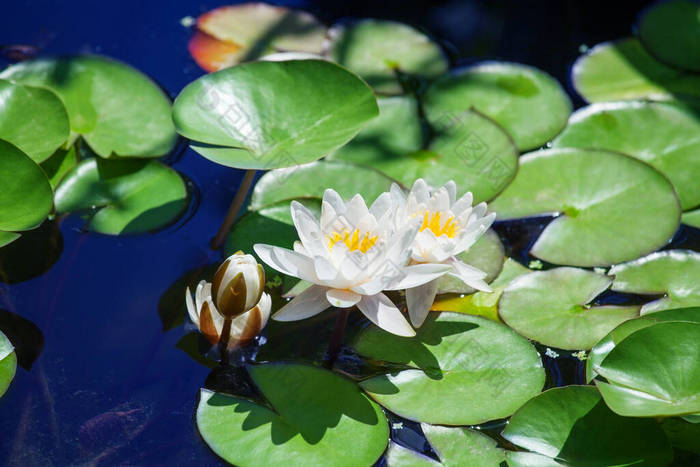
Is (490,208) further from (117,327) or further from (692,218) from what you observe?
(117,327)

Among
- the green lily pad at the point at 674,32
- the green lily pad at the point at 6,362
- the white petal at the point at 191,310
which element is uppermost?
the green lily pad at the point at 674,32

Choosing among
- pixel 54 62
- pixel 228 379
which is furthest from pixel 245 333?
pixel 54 62

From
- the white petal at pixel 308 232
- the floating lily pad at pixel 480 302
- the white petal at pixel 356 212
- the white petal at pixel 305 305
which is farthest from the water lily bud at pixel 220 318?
the floating lily pad at pixel 480 302

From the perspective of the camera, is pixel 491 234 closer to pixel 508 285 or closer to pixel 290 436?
pixel 508 285

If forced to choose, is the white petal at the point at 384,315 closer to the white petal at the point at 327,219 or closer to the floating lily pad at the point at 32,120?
the white petal at the point at 327,219

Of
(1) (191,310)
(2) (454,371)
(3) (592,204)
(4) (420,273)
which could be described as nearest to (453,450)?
(2) (454,371)

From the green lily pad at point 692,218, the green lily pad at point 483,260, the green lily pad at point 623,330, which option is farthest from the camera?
the green lily pad at point 692,218

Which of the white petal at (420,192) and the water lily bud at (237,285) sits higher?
the white petal at (420,192)

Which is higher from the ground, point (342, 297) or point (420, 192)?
point (420, 192)
